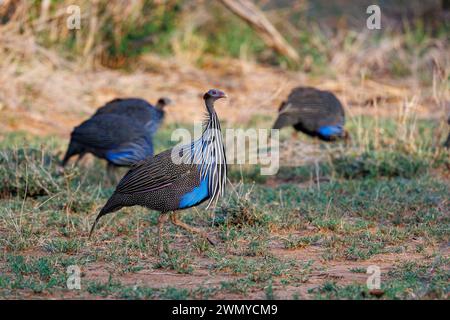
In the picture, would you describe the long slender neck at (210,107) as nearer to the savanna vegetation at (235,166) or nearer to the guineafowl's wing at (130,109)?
the savanna vegetation at (235,166)

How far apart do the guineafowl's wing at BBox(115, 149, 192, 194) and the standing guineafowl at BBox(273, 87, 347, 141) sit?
3.33 m

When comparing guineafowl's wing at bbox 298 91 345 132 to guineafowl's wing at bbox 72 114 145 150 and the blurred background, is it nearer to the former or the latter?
the blurred background

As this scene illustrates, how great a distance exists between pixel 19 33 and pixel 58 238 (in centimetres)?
511

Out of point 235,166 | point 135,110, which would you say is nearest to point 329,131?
point 235,166

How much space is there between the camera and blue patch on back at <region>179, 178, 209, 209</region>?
529 centimetres

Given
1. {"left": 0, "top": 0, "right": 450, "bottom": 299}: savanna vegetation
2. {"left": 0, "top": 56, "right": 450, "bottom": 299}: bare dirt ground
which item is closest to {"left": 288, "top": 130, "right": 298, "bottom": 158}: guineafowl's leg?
{"left": 0, "top": 0, "right": 450, "bottom": 299}: savanna vegetation

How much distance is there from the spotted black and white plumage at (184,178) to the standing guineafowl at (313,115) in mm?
3315

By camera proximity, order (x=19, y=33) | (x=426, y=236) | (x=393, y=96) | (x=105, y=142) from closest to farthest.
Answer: (x=426, y=236), (x=105, y=142), (x=19, y=33), (x=393, y=96)

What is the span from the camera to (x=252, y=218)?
19.6ft

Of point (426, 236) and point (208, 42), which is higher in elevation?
point (208, 42)

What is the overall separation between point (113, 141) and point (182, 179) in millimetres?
2401

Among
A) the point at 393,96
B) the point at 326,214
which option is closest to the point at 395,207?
the point at 326,214
